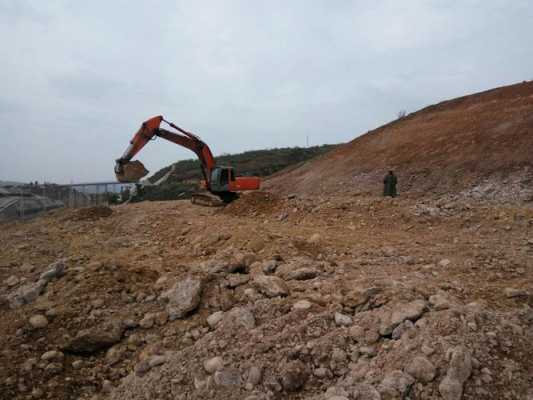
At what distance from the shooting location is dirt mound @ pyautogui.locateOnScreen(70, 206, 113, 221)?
9674 millimetres

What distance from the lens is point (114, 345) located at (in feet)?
11.4

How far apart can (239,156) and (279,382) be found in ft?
129

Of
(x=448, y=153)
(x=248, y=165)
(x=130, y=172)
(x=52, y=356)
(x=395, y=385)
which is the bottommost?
(x=52, y=356)

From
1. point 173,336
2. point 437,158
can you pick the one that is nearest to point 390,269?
point 173,336

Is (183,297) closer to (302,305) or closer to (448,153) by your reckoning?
(302,305)

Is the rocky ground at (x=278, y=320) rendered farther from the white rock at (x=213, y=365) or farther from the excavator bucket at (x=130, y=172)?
the excavator bucket at (x=130, y=172)

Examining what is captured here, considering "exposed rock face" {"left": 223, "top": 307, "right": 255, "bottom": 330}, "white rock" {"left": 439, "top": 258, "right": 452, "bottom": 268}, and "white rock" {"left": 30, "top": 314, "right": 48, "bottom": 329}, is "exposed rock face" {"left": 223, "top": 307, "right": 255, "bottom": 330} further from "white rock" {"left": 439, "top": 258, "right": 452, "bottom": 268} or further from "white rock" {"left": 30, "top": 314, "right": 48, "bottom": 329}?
"white rock" {"left": 439, "top": 258, "right": 452, "bottom": 268}

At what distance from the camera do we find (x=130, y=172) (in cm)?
1074

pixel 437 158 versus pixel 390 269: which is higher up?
pixel 437 158

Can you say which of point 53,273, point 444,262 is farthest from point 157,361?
point 444,262

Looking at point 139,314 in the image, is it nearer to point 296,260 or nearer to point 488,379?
point 296,260

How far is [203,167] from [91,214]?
3.76 m

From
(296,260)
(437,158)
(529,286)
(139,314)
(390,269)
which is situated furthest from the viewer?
(437,158)

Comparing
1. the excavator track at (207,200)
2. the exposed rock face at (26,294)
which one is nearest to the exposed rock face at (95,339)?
the exposed rock face at (26,294)
